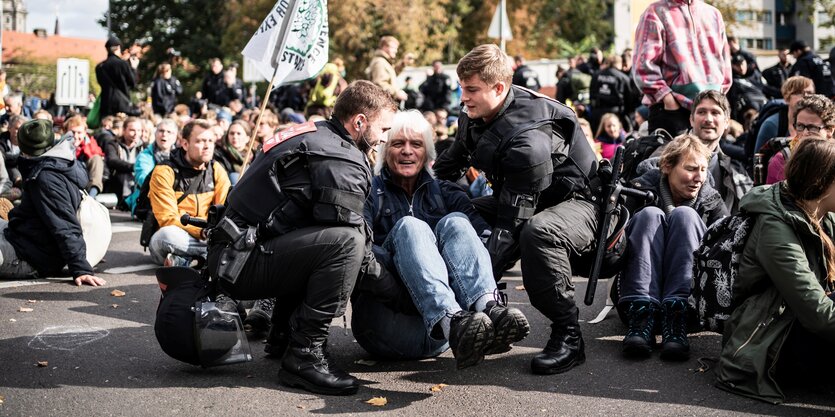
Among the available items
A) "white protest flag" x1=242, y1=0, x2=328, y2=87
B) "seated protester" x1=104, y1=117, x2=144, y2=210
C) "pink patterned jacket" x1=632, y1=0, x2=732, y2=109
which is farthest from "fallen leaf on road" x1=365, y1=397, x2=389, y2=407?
"seated protester" x1=104, y1=117, x2=144, y2=210

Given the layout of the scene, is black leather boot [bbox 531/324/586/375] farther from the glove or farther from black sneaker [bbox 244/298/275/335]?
black sneaker [bbox 244/298/275/335]

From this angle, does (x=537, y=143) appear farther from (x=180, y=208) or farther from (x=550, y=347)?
(x=180, y=208)

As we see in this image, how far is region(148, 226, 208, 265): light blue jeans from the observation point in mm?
8078

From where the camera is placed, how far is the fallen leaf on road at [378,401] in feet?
15.2

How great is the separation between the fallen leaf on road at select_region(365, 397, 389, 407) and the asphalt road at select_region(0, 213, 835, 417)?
3cm

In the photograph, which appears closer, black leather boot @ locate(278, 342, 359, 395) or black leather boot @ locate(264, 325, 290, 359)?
black leather boot @ locate(278, 342, 359, 395)

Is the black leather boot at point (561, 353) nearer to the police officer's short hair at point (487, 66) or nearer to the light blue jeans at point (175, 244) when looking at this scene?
the police officer's short hair at point (487, 66)

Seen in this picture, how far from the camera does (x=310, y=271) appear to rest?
16.0 feet

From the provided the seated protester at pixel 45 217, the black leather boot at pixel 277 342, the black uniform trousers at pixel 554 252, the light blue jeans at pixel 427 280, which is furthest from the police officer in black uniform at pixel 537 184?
the seated protester at pixel 45 217

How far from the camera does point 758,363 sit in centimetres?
464

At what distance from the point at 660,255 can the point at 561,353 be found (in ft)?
3.12

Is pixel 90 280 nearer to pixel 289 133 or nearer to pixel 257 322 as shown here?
pixel 257 322

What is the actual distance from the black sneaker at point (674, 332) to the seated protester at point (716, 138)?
1.47 m

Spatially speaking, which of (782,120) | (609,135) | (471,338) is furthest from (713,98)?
(609,135)
